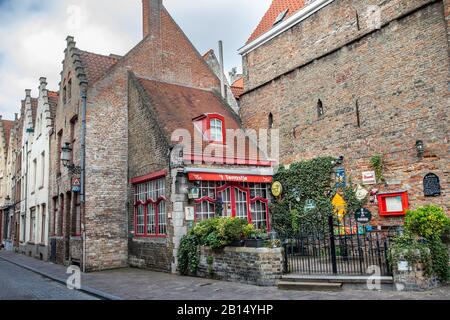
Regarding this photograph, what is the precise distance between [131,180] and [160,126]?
2.94 meters

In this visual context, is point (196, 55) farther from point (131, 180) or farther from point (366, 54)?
point (366, 54)

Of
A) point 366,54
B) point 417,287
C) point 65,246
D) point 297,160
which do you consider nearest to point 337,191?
point 297,160

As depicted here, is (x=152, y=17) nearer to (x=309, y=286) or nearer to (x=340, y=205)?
(x=340, y=205)

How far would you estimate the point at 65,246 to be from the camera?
17.9 metres

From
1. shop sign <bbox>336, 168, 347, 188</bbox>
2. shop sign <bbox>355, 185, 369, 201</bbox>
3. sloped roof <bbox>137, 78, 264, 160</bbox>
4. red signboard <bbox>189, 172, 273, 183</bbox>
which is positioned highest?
sloped roof <bbox>137, 78, 264, 160</bbox>

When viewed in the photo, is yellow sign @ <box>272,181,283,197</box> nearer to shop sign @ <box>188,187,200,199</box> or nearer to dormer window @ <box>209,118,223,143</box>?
dormer window @ <box>209,118,223,143</box>

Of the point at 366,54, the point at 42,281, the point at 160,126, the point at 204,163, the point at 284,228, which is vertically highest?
the point at 366,54

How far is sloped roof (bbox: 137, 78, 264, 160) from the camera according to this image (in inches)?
619

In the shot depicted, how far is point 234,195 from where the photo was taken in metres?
14.8

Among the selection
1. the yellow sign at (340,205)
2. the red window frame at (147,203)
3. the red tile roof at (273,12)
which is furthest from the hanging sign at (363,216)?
the red tile roof at (273,12)

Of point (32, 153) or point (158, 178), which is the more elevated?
point (32, 153)

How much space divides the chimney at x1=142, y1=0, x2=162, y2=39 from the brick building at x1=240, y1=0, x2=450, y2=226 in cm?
485

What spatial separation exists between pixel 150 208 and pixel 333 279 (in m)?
7.93

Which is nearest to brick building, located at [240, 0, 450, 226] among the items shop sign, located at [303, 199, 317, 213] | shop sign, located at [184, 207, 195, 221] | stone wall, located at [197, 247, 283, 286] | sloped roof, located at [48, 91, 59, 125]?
shop sign, located at [303, 199, 317, 213]
